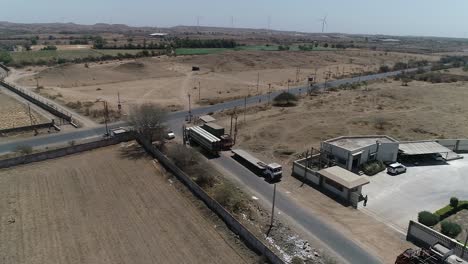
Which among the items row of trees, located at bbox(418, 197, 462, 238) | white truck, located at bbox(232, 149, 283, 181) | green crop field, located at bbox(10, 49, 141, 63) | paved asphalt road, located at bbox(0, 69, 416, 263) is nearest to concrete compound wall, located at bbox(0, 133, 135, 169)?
paved asphalt road, located at bbox(0, 69, 416, 263)

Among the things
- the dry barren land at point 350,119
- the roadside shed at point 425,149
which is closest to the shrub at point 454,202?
the roadside shed at point 425,149

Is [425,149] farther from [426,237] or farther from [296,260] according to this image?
[296,260]

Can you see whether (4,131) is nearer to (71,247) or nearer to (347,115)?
(71,247)

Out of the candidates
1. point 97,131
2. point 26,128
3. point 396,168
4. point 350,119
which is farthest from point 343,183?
point 26,128

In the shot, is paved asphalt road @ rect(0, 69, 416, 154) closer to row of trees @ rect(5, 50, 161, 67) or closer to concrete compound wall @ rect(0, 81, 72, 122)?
concrete compound wall @ rect(0, 81, 72, 122)

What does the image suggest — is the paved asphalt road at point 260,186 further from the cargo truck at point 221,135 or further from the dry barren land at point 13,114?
the dry barren land at point 13,114

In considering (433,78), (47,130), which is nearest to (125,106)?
(47,130)
